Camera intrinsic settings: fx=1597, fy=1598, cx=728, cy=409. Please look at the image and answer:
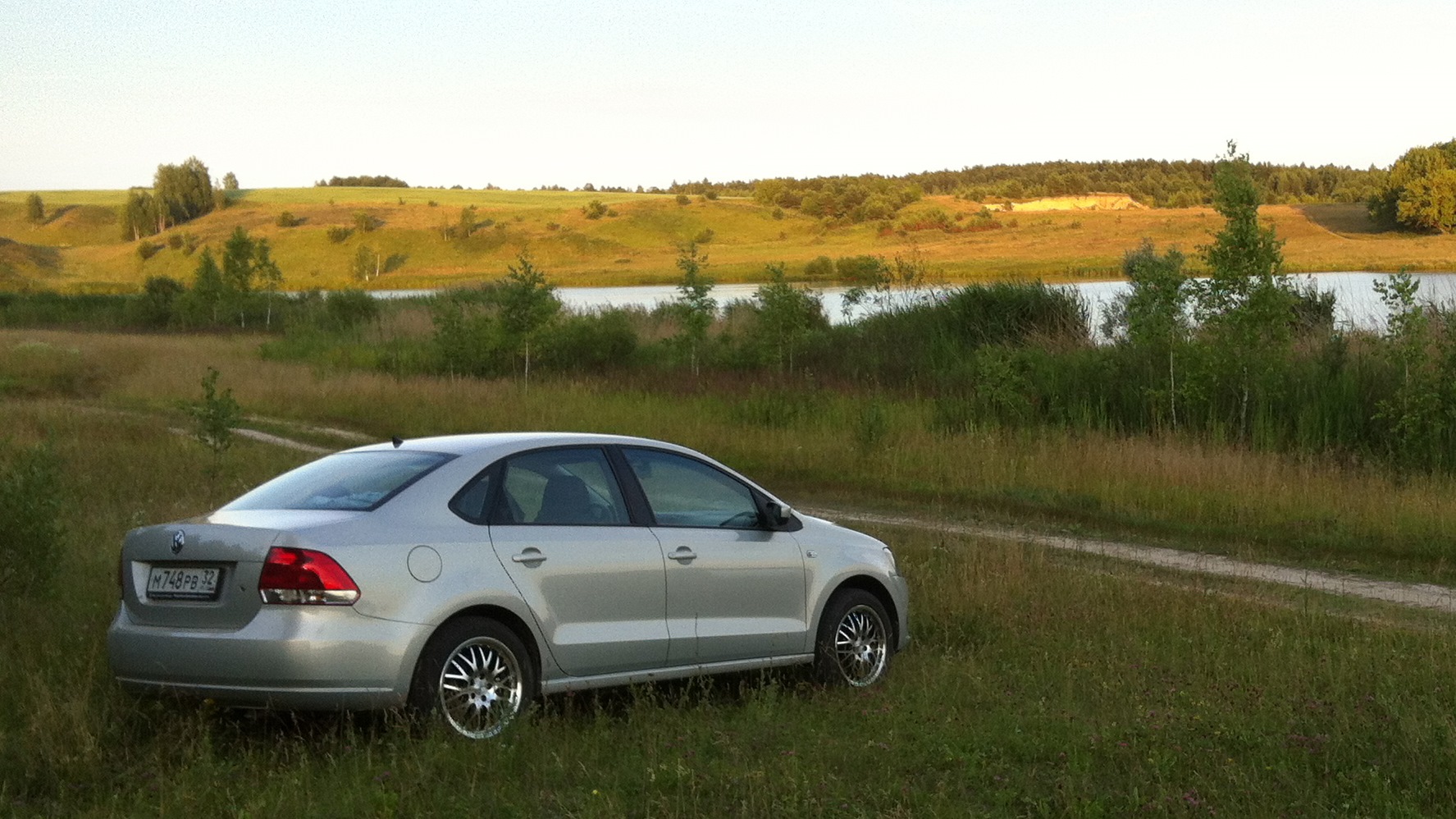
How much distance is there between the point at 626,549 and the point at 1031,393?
57.4 ft

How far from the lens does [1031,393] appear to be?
24.7 metres

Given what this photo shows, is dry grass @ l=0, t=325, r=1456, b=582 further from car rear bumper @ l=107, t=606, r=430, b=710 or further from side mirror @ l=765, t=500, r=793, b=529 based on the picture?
car rear bumper @ l=107, t=606, r=430, b=710

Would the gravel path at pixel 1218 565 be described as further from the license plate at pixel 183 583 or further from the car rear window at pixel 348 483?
the license plate at pixel 183 583

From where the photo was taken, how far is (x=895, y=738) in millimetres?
7371

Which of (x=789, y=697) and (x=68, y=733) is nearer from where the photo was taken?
(x=68, y=733)

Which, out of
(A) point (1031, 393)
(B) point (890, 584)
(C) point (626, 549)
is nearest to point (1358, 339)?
(A) point (1031, 393)

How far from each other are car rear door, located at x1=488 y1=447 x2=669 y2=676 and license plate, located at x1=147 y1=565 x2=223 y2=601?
1.28m

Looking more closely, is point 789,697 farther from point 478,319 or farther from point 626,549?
point 478,319

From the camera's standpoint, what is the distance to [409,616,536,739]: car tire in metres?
7.07

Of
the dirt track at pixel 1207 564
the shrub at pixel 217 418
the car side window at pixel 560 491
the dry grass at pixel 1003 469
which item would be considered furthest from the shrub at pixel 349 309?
the car side window at pixel 560 491

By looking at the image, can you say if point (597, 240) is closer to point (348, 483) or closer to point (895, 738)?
point (348, 483)

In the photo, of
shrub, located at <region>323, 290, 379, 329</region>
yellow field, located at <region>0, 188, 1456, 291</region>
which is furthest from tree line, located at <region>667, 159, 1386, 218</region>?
shrub, located at <region>323, 290, 379, 329</region>

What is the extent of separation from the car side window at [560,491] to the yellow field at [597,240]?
82.6m

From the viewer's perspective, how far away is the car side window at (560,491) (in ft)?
25.5
